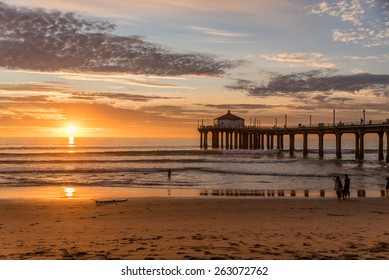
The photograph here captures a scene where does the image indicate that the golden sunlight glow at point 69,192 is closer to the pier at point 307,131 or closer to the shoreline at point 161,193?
the shoreline at point 161,193

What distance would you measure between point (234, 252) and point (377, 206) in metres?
9.86

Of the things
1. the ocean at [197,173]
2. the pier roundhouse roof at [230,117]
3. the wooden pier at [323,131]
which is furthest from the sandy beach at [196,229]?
the pier roundhouse roof at [230,117]

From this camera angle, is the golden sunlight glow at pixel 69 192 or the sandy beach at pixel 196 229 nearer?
the sandy beach at pixel 196 229

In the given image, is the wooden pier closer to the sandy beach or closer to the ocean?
the ocean

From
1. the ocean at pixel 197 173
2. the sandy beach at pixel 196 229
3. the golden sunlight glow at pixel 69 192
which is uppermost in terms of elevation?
the sandy beach at pixel 196 229

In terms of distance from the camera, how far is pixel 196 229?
1064 centimetres

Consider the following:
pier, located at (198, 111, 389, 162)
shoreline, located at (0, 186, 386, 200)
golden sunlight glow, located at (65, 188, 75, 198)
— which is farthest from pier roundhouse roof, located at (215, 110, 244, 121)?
golden sunlight glow, located at (65, 188, 75, 198)

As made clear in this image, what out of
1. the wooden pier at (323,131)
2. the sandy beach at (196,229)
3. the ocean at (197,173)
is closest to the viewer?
the sandy beach at (196,229)

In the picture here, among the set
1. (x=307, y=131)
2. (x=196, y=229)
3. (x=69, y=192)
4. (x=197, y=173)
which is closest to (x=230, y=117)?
(x=307, y=131)

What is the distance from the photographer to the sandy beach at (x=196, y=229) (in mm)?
7977

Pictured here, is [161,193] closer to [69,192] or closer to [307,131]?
[69,192]

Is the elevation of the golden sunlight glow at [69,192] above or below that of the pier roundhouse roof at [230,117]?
below

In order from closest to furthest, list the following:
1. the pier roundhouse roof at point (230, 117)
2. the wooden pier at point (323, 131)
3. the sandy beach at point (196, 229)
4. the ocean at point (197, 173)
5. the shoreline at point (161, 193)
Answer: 1. the sandy beach at point (196, 229)
2. the shoreline at point (161, 193)
3. the ocean at point (197, 173)
4. the wooden pier at point (323, 131)
5. the pier roundhouse roof at point (230, 117)
